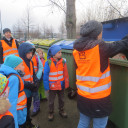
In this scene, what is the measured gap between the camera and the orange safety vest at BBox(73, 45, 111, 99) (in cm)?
150

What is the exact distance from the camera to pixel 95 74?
4.98ft

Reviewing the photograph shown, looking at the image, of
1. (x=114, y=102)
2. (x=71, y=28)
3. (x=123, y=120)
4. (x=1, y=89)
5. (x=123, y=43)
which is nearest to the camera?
(x=1, y=89)

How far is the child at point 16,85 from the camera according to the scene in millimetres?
1536

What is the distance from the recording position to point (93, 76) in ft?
5.05

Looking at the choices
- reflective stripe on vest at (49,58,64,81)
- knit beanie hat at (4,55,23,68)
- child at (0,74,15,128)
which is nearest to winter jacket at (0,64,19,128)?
knit beanie hat at (4,55,23,68)

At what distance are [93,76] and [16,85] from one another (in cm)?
91

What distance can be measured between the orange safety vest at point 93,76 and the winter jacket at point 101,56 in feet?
0.15

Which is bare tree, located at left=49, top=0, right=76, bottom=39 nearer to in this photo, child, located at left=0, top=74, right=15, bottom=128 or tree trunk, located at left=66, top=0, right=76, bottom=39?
tree trunk, located at left=66, top=0, right=76, bottom=39

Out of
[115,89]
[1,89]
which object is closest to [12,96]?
[1,89]

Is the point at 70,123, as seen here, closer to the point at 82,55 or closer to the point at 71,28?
the point at 82,55

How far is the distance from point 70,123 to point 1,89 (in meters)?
1.93

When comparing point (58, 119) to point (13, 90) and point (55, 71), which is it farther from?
point (13, 90)

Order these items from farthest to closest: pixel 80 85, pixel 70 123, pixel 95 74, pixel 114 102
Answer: pixel 70 123, pixel 114 102, pixel 80 85, pixel 95 74

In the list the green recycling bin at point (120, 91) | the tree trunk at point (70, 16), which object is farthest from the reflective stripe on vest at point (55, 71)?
the tree trunk at point (70, 16)
